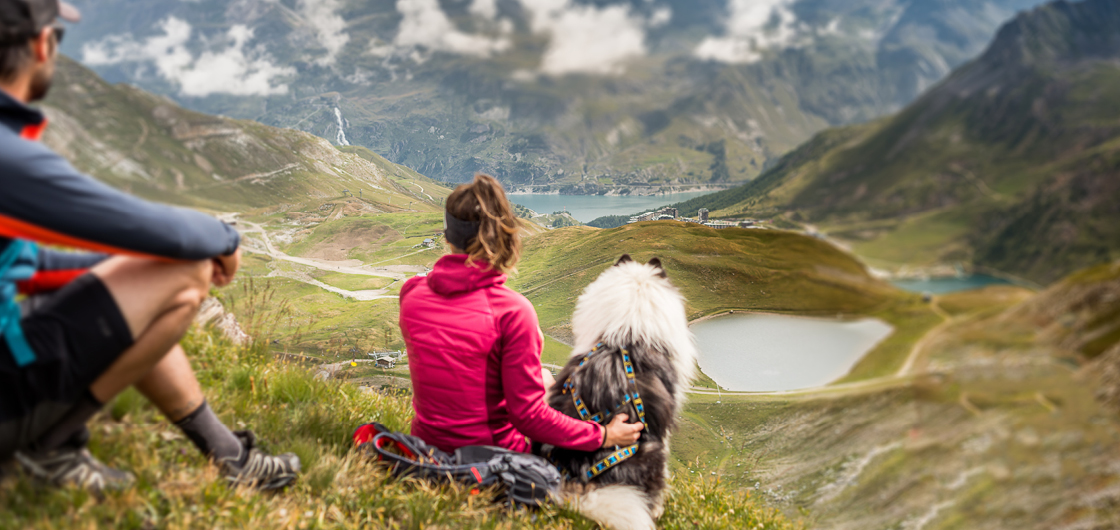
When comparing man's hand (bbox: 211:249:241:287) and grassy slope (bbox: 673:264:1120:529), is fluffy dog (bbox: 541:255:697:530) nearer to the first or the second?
grassy slope (bbox: 673:264:1120:529)

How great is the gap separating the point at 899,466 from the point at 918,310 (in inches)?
74.5

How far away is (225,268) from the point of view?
112 inches

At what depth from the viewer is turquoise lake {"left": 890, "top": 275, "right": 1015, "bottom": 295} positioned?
3217mm

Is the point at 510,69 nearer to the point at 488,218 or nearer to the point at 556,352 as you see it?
the point at 556,352

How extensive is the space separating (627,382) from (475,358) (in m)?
1.35

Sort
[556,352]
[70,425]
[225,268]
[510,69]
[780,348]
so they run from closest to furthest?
1. [70,425]
2. [225,268]
3. [556,352]
4. [780,348]
5. [510,69]

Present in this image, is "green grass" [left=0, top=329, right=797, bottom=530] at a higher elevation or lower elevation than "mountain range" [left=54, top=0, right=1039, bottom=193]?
lower

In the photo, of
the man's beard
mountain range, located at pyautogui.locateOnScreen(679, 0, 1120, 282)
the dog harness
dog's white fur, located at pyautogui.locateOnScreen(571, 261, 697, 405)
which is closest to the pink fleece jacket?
the dog harness

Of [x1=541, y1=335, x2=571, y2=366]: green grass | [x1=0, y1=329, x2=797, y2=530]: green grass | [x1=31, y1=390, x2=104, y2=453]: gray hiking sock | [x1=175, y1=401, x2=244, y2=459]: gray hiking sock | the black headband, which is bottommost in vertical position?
[x1=0, y1=329, x2=797, y2=530]: green grass

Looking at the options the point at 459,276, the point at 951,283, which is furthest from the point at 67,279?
the point at 951,283

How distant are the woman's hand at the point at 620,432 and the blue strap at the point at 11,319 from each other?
11.3 feet

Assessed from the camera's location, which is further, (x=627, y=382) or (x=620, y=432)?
(x=627, y=382)

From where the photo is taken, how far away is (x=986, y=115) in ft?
13.6

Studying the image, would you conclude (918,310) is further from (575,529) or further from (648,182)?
(648,182)
